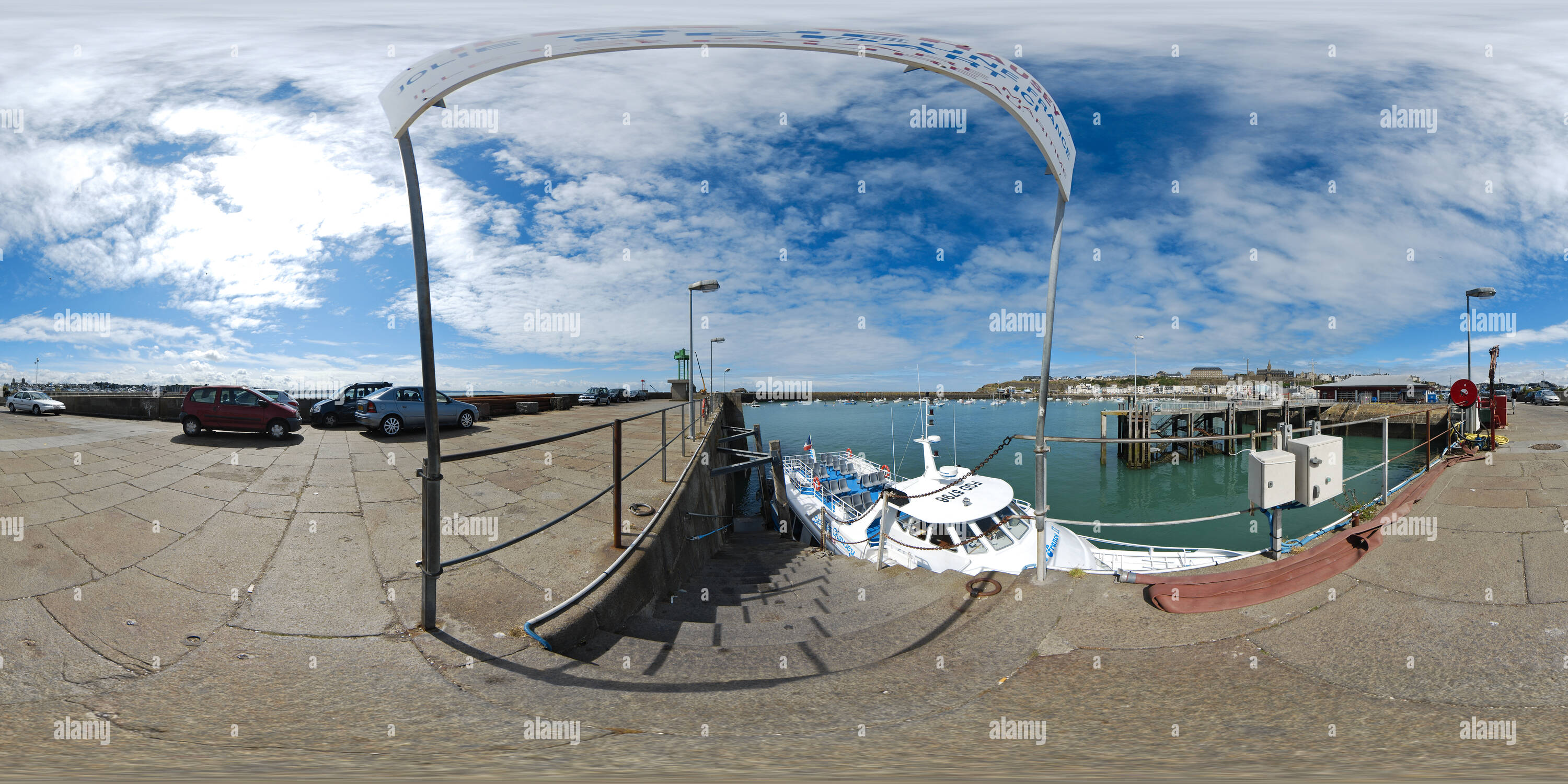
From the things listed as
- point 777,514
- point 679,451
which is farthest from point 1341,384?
point 679,451

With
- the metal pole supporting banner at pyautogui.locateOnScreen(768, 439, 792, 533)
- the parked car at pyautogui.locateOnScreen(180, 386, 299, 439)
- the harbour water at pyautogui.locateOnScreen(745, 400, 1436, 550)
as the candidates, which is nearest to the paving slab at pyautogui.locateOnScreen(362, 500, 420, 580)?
the parked car at pyautogui.locateOnScreen(180, 386, 299, 439)

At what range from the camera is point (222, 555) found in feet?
11.3

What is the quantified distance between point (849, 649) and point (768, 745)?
1085 mm

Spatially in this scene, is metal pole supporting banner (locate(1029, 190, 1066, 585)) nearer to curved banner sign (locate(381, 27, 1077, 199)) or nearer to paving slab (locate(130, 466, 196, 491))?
curved banner sign (locate(381, 27, 1077, 199))

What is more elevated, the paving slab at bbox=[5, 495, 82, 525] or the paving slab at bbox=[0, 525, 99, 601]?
the paving slab at bbox=[5, 495, 82, 525]

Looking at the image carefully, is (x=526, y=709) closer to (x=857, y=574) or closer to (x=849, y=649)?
(x=849, y=649)

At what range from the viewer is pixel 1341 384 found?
6625 centimetres

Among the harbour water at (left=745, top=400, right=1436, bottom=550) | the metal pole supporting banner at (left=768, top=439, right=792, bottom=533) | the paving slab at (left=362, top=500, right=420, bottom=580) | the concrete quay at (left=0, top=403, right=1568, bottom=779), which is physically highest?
the paving slab at (left=362, top=500, right=420, bottom=580)

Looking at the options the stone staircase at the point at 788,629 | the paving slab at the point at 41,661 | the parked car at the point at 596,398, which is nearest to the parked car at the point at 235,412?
the paving slab at the point at 41,661

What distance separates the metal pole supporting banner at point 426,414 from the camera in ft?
10.4

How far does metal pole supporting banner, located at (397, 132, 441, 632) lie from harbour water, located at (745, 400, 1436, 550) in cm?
559

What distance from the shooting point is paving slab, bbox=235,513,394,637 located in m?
3.14

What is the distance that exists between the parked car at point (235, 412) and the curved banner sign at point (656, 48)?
13.4 ft

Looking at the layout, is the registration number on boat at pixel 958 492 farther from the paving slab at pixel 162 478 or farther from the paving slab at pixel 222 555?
the paving slab at pixel 162 478
